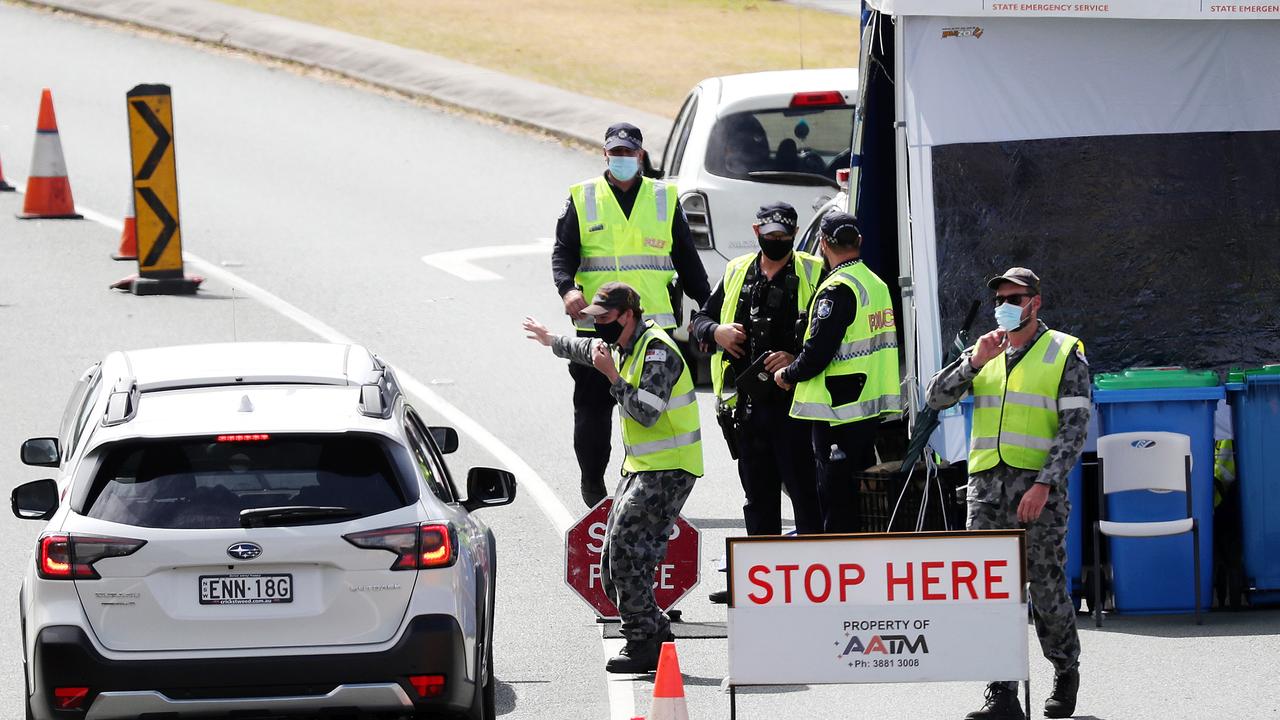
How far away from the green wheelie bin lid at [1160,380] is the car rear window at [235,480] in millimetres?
3928

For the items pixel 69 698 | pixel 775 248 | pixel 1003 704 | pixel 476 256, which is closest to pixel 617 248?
pixel 775 248

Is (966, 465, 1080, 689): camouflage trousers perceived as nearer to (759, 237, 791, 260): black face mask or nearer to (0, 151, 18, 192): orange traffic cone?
(759, 237, 791, 260): black face mask

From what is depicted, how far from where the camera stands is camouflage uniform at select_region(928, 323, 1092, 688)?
8523 mm

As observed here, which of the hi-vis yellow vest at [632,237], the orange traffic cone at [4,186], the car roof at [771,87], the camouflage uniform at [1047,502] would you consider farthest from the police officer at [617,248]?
the orange traffic cone at [4,186]

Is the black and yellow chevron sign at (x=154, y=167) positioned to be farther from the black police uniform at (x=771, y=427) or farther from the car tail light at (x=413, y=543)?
the car tail light at (x=413, y=543)

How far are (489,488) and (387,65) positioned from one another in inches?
701

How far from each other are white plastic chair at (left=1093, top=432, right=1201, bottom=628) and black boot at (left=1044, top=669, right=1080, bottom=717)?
146 cm

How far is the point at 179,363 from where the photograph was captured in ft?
26.8

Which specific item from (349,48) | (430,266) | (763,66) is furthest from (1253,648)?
(349,48)

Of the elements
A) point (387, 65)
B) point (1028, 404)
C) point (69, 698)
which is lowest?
point (69, 698)

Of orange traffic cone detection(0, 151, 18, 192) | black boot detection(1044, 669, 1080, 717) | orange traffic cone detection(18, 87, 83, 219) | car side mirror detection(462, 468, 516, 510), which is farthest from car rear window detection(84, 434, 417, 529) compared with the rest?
orange traffic cone detection(0, 151, 18, 192)

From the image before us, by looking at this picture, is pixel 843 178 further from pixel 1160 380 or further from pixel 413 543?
pixel 413 543

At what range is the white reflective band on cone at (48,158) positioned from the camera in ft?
63.4

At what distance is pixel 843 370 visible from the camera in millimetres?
10055
